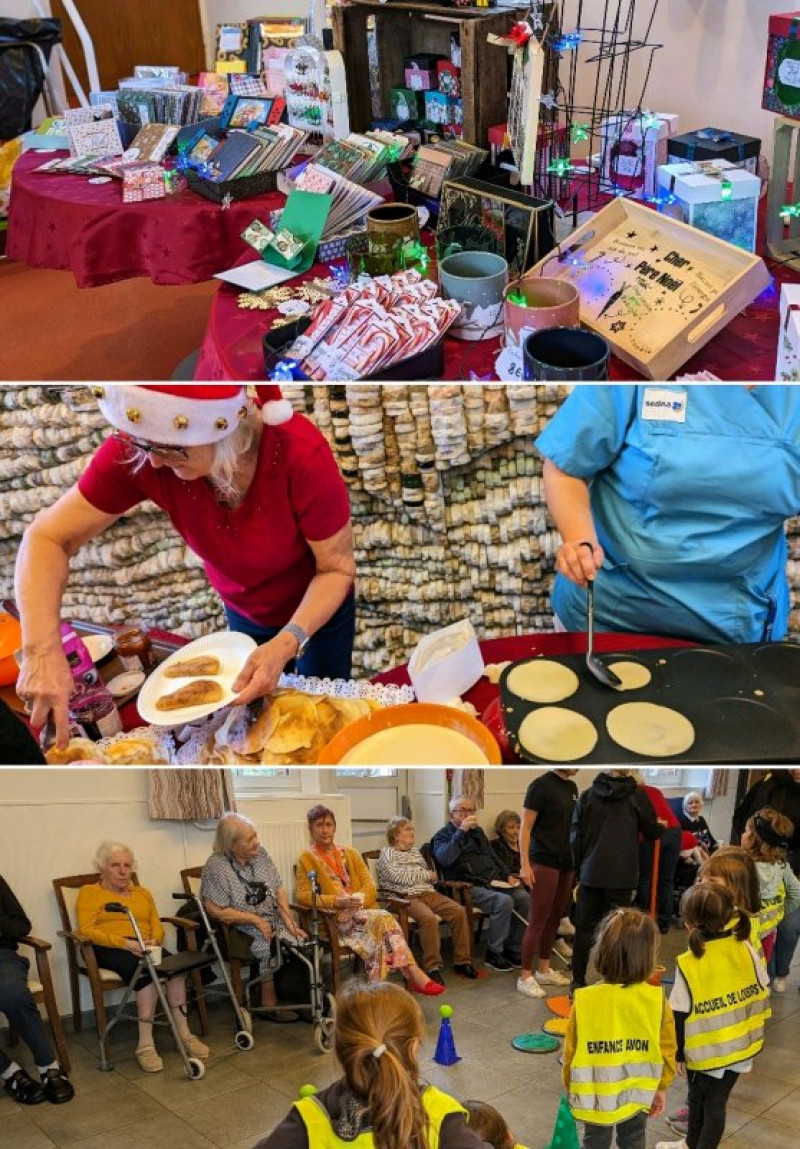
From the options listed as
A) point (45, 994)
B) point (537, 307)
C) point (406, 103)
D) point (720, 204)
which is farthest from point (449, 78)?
point (45, 994)

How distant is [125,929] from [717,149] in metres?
2.59

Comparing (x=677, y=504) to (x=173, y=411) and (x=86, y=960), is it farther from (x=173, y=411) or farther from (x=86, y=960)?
(x=86, y=960)

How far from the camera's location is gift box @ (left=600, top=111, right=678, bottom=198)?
353 cm

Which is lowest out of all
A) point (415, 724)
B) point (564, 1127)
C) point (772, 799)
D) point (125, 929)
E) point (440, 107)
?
point (564, 1127)

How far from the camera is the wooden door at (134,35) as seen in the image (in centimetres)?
771

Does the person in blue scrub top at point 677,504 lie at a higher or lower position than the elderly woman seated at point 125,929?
higher

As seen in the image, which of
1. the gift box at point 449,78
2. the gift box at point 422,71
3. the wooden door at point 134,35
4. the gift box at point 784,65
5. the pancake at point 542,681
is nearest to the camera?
the pancake at point 542,681

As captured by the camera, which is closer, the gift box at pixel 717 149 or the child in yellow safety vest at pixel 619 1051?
the child in yellow safety vest at pixel 619 1051

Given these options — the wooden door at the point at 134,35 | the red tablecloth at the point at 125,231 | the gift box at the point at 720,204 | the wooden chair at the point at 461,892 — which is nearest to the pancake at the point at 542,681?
the wooden chair at the point at 461,892

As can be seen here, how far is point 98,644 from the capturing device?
1396mm

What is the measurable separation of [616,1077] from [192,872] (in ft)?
2.09

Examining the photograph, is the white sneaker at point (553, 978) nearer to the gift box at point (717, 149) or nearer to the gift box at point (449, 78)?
→ the gift box at point (717, 149)

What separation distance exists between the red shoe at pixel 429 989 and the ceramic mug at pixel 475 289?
1.10m

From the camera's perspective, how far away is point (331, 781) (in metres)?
1.46
